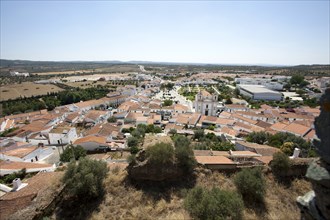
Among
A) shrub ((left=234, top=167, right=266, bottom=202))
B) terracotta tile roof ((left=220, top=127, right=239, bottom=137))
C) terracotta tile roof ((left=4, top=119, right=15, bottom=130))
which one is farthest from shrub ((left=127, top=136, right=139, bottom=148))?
terracotta tile roof ((left=4, top=119, right=15, bottom=130))

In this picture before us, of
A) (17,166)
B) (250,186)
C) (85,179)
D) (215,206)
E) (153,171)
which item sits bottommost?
(17,166)

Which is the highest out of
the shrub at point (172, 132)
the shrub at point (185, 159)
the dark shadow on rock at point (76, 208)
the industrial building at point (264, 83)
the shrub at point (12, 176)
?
the industrial building at point (264, 83)

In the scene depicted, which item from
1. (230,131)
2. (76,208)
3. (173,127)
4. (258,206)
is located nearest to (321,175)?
(258,206)

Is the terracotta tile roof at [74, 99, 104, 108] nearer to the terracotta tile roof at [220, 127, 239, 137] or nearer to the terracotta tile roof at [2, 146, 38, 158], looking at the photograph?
the terracotta tile roof at [2, 146, 38, 158]

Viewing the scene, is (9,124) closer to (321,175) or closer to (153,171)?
(153,171)

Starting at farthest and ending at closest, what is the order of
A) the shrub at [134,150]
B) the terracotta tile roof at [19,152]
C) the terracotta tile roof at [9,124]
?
the terracotta tile roof at [9,124] → the shrub at [134,150] → the terracotta tile roof at [19,152]

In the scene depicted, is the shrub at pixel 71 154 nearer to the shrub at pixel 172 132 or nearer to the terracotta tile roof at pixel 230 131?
the shrub at pixel 172 132

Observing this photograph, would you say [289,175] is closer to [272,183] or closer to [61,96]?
[272,183]

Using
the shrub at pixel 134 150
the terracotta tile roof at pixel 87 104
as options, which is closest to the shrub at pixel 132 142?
the shrub at pixel 134 150
